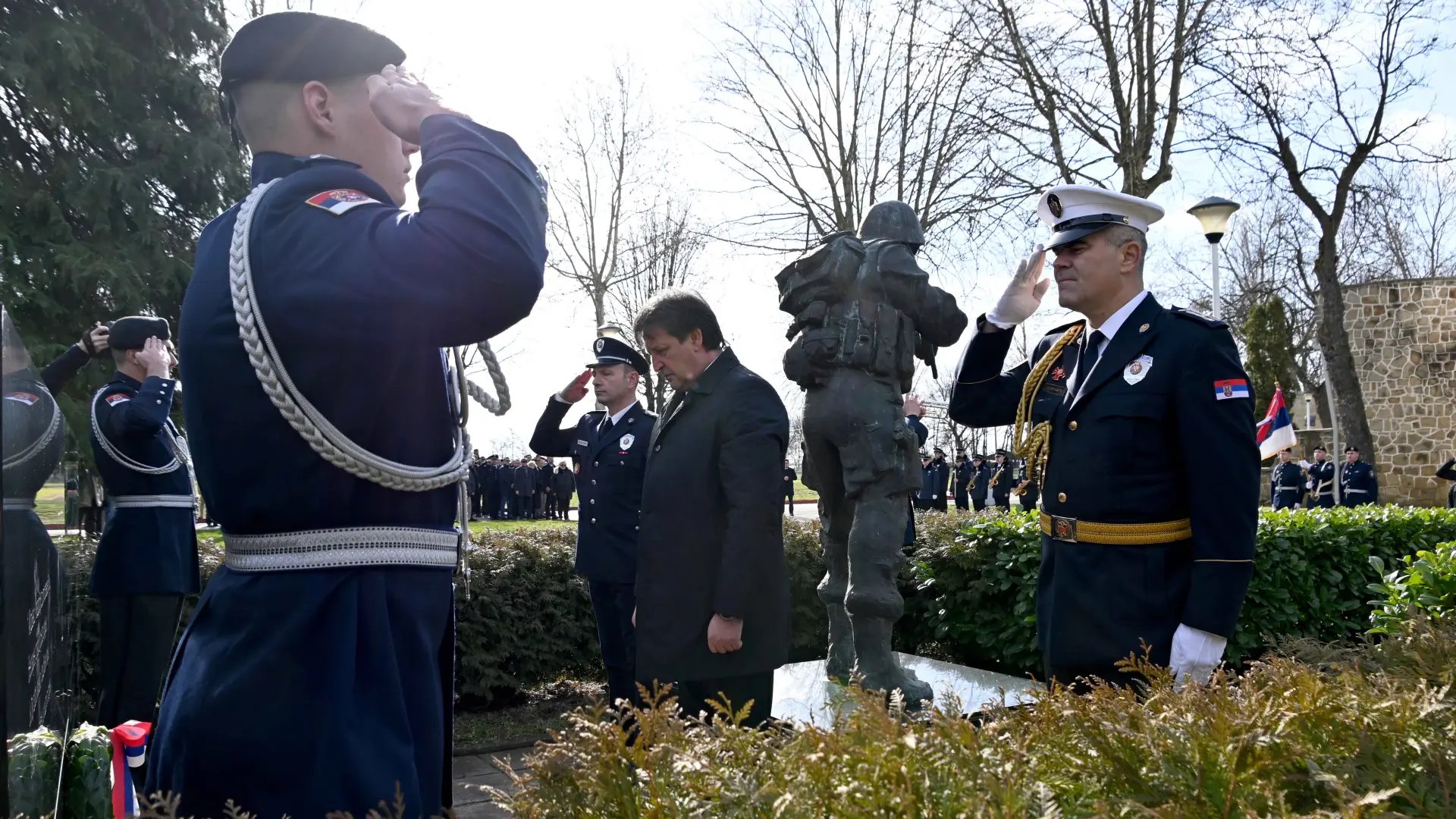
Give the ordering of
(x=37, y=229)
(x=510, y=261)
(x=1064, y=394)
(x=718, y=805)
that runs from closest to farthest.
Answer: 1. (x=718, y=805)
2. (x=510, y=261)
3. (x=1064, y=394)
4. (x=37, y=229)

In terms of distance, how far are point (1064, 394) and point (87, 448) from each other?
14996 millimetres

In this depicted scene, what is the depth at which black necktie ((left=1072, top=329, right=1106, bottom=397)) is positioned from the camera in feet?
10.5

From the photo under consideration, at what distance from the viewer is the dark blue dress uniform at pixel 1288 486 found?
2183 centimetres

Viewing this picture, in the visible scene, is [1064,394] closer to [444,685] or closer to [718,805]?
[444,685]

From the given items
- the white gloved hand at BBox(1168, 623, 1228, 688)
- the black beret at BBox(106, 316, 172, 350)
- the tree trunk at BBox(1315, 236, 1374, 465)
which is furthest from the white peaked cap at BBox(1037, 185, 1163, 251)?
the tree trunk at BBox(1315, 236, 1374, 465)

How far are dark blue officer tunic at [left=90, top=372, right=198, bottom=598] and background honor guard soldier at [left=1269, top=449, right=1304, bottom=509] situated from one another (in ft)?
70.3

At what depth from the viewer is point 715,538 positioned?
3820mm

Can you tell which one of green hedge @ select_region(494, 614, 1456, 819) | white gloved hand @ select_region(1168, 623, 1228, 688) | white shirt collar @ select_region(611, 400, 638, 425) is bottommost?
white gloved hand @ select_region(1168, 623, 1228, 688)

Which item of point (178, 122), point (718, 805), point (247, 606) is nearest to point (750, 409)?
point (247, 606)

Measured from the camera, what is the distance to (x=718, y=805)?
1241 millimetres

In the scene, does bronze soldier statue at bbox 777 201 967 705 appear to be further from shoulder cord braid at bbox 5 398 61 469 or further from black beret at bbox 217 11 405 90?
black beret at bbox 217 11 405 90

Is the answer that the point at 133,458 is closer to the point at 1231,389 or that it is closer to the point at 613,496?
the point at 613,496

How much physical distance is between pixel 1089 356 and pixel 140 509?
177 inches

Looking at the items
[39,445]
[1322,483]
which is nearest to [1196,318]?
[39,445]
